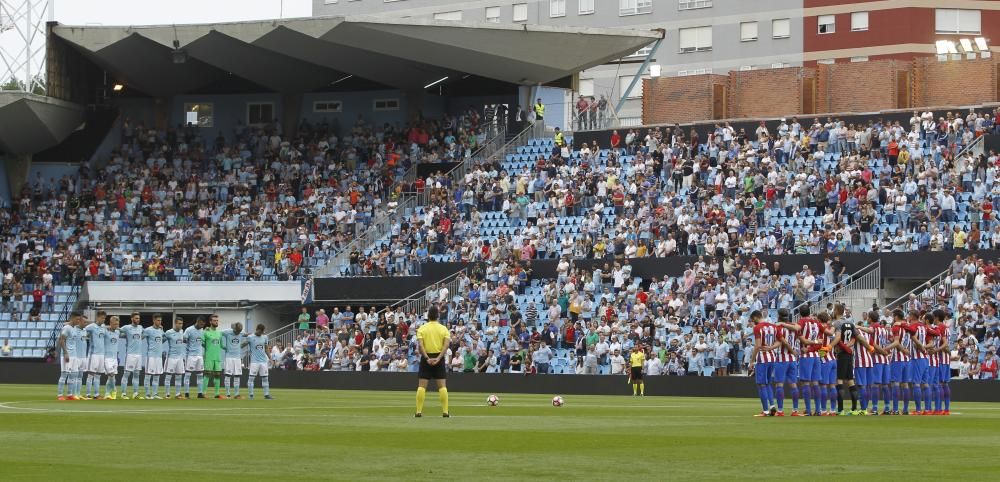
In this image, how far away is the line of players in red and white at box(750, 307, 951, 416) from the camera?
26.1 metres

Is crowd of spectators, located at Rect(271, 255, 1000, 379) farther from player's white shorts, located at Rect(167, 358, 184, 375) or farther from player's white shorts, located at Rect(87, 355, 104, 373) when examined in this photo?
player's white shorts, located at Rect(87, 355, 104, 373)

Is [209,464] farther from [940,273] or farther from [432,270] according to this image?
[432,270]

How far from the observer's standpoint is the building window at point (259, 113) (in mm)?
66625

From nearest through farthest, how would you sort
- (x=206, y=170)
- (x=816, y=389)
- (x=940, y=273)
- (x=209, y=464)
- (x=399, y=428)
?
1. (x=209, y=464)
2. (x=399, y=428)
3. (x=816, y=389)
4. (x=940, y=273)
5. (x=206, y=170)

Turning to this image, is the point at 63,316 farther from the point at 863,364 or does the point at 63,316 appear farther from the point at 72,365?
the point at 863,364

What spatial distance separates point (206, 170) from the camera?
64000mm

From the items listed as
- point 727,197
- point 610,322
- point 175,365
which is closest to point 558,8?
point 727,197

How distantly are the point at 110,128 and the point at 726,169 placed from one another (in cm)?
2764

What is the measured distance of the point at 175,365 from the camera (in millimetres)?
35469

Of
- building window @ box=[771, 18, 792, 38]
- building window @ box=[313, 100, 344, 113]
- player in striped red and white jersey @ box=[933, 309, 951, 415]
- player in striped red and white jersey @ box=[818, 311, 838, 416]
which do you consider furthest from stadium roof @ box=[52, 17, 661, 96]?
player in striped red and white jersey @ box=[933, 309, 951, 415]

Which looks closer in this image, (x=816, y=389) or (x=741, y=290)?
(x=816, y=389)

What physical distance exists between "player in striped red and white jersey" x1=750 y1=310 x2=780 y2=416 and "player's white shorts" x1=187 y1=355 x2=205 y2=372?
570 inches

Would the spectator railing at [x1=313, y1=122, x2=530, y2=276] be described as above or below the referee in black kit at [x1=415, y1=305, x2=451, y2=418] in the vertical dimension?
above

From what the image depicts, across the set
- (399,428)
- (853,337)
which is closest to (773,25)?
(853,337)
